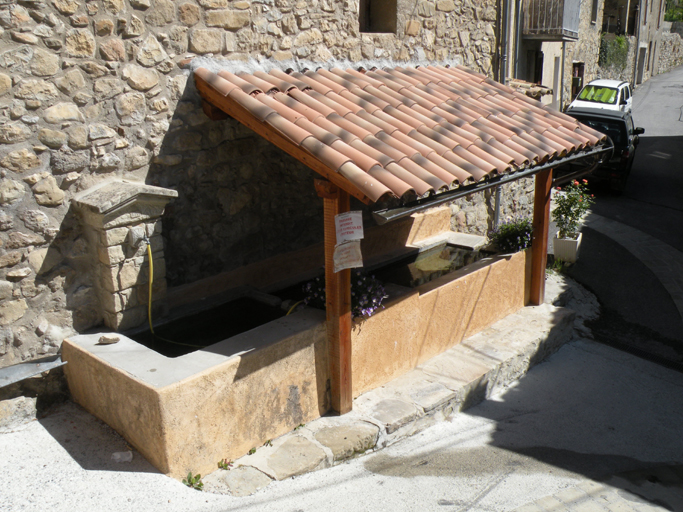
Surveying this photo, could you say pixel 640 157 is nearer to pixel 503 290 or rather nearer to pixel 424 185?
pixel 503 290

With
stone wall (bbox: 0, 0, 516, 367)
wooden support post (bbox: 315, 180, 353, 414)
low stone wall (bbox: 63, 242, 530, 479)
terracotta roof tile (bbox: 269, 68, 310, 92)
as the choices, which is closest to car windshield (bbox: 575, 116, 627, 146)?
stone wall (bbox: 0, 0, 516, 367)

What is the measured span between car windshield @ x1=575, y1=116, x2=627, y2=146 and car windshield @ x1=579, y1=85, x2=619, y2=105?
2.49 m

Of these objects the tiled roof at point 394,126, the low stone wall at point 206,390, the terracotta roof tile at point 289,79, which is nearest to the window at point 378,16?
the tiled roof at point 394,126

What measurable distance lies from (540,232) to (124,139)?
4.83 meters

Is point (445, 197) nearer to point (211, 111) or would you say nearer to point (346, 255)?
point (346, 255)

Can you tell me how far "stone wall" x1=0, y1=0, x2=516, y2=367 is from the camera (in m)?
4.24

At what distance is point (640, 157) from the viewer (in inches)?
691

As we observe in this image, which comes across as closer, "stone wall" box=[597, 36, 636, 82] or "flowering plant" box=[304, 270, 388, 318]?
"flowering plant" box=[304, 270, 388, 318]

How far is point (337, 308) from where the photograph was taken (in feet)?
15.5

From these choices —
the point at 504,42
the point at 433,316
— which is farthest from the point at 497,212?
the point at 433,316

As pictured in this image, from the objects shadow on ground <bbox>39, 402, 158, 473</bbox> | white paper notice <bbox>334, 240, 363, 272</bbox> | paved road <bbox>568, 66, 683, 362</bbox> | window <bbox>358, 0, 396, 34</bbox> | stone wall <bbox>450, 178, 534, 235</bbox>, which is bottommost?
paved road <bbox>568, 66, 683, 362</bbox>

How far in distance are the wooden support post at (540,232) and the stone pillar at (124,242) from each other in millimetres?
4353

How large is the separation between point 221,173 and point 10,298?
206 cm

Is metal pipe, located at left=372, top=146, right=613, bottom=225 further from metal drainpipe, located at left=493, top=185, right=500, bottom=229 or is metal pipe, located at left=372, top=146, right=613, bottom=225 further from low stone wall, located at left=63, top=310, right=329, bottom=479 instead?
metal drainpipe, located at left=493, top=185, right=500, bottom=229
